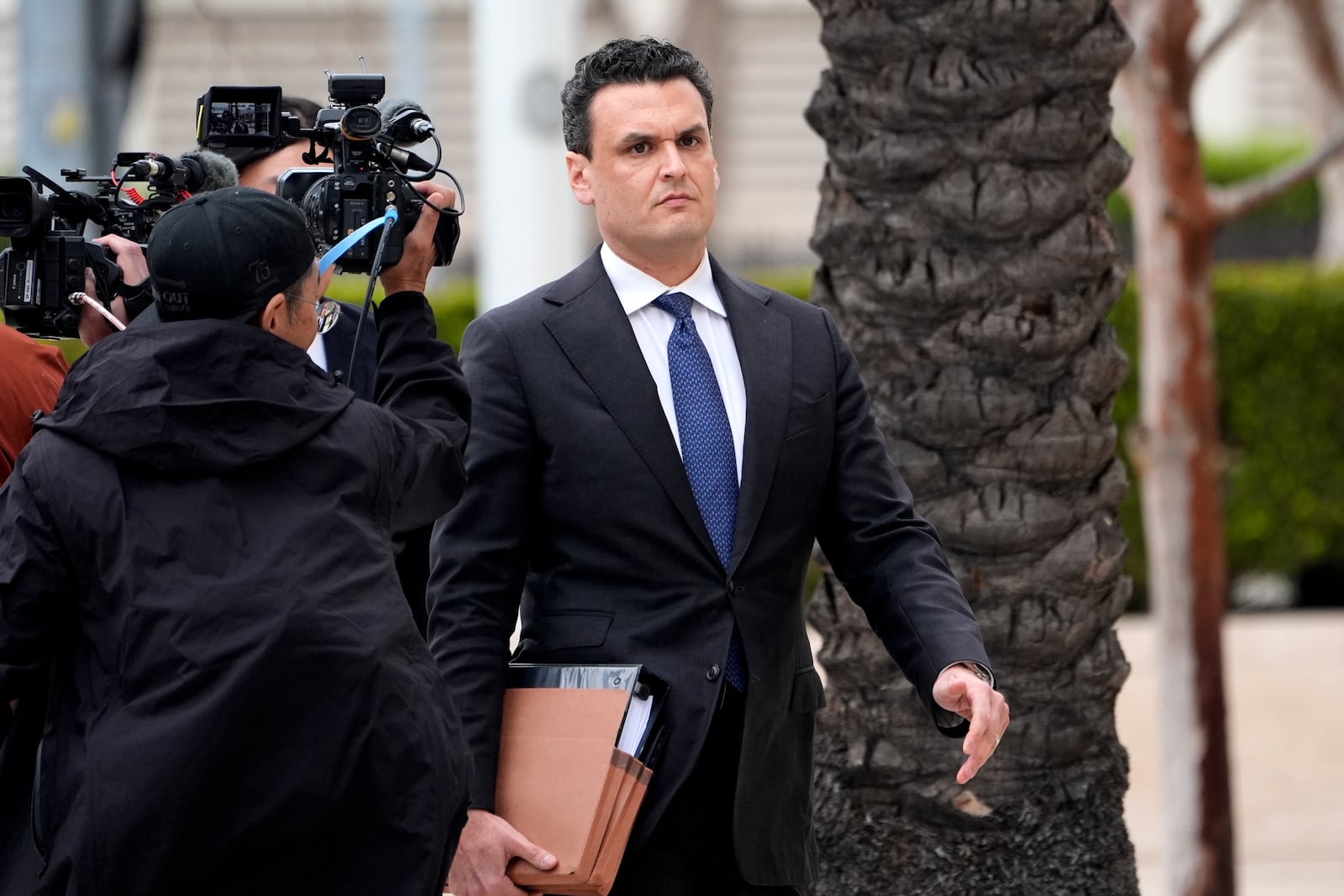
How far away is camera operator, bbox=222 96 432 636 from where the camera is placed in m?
3.38

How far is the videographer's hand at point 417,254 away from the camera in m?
2.90

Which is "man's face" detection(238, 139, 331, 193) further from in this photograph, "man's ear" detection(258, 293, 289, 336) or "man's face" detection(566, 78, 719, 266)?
"man's ear" detection(258, 293, 289, 336)

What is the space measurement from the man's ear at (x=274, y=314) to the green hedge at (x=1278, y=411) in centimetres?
895

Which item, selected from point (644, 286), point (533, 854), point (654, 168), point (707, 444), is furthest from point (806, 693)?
point (654, 168)

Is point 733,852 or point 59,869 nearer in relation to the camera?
point 59,869

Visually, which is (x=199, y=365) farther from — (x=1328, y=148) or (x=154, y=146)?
(x=154, y=146)

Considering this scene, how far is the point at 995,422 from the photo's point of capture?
385 centimetres

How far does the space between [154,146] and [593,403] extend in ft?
96.8

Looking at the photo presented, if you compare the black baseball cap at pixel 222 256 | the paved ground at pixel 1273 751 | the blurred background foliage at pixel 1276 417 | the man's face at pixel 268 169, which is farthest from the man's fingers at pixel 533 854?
the blurred background foliage at pixel 1276 417

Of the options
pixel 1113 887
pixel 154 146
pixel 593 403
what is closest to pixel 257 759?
pixel 593 403

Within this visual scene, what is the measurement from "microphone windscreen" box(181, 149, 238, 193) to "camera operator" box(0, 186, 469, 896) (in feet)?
2.28

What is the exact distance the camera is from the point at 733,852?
2955 mm

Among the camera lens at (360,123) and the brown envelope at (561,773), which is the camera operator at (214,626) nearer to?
the brown envelope at (561,773)

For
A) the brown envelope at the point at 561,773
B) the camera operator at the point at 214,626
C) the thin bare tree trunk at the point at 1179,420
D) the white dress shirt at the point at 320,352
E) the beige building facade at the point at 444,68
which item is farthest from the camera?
the beige building facade at the point at 444,68
